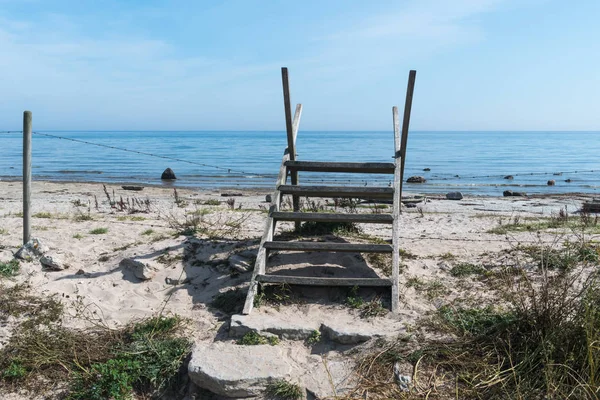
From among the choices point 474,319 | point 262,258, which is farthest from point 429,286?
point 262,258

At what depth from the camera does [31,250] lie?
6.90 meters

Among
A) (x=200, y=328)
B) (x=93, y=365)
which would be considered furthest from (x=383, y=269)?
(x=93, y=365)

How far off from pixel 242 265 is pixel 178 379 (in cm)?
221

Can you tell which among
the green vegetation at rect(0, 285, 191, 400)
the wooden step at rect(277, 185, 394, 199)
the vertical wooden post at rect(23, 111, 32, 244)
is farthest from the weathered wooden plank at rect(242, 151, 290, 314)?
the vertical wooden post at rect(23, 111, 32, 244)

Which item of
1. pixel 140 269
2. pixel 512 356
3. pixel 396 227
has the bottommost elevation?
pixel 512 356

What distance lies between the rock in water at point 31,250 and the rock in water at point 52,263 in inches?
5.8

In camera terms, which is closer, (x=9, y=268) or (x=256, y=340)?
(x=256, y=340)

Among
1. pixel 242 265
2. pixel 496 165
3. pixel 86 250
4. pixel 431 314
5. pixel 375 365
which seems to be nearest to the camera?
pixel 375 365

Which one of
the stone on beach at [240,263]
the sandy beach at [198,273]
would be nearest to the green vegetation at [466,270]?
the sandy beach at [198,273]

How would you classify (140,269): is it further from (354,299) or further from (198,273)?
(354,299)

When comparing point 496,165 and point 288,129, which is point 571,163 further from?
point 288,129

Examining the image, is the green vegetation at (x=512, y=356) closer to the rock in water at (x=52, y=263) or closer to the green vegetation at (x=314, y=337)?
the green vegetation at (x=314, y=337)

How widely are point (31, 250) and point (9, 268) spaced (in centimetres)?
50

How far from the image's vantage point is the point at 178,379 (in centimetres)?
455
